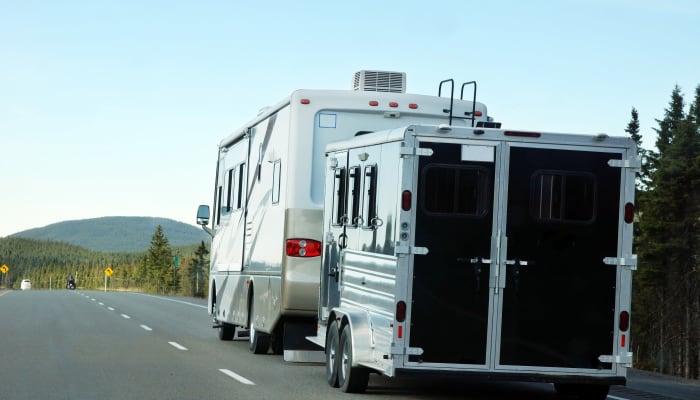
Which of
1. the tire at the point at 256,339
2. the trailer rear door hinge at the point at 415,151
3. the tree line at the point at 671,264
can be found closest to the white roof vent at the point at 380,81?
the tire at the point at 256,339

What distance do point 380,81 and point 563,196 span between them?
18.1 feet

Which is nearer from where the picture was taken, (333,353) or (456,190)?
(456,190)

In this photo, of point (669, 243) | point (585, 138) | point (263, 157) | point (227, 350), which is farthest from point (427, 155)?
point (669, 243)

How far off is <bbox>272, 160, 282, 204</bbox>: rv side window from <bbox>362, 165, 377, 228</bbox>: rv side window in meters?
3.43

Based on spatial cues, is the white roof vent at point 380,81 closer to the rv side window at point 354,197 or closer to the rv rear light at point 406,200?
the rv side window at point 354,197

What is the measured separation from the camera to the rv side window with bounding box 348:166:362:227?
41.4ft

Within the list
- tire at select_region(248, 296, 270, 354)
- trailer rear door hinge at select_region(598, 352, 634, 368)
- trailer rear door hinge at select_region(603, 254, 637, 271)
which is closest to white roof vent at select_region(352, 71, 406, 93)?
tire at select_region(248, 296, 270, 354)

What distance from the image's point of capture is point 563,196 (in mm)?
11055

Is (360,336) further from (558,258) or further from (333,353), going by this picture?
(558,258)

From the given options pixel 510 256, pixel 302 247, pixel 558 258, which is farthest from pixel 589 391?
pixel 302 247

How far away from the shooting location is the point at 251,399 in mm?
11508

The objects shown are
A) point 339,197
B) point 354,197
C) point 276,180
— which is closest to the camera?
point 354,197

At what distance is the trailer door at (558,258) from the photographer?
10891 mm

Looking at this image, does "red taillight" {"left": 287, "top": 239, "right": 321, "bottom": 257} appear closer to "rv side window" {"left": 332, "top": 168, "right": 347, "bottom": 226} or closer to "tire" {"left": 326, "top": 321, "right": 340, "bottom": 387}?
"rv side window" {"left": 332, "top": 168, "right": 347, "bottom": 226}
